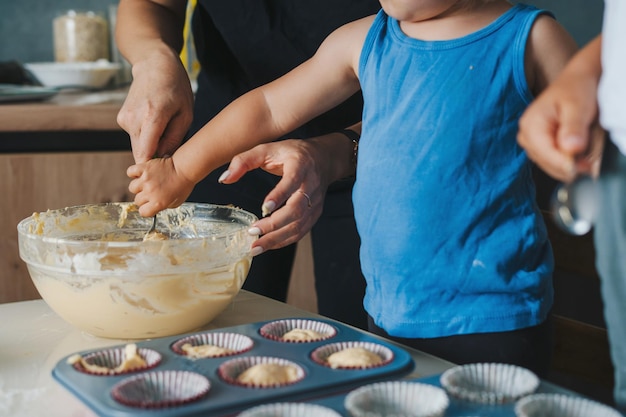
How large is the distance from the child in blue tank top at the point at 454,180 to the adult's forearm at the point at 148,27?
1.25 feet

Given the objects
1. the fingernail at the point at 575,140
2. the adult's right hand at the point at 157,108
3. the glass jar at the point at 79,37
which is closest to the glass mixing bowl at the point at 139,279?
the adult's right hand at the point at 157,108

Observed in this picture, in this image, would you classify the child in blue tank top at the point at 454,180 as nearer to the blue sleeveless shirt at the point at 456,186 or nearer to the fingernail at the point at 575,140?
the blue sleeveless shirt at the point at 456,186

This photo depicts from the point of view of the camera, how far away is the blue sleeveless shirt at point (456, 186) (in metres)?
0.91

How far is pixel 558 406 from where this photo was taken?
0.63m

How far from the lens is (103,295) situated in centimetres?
90

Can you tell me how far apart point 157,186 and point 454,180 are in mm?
386

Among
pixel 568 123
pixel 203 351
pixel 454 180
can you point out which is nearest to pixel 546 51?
pixel 454 180

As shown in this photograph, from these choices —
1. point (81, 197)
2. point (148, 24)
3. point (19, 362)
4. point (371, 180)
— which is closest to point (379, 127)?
point (371, 180)

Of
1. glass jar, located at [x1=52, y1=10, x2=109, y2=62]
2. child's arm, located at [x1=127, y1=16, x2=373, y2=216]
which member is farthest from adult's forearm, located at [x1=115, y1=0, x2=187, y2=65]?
glass jar, located at [x1=52, y1=10, x2=109, y2=62]

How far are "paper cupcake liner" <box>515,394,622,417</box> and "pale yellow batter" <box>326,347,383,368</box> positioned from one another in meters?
0.16

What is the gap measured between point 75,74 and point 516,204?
1.88m

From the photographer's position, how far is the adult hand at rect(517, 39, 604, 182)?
0.53 metres

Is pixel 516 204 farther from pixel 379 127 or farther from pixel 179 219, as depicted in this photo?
pixel 179 219

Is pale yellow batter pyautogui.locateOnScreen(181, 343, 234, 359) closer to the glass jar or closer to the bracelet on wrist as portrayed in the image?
the bracelet on wrist
